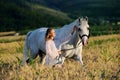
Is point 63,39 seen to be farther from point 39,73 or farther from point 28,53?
point 39,73

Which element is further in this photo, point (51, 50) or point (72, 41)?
point (72, 41)

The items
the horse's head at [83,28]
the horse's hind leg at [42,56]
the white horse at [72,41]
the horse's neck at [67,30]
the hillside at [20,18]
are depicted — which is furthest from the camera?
the hillside at [20,18]

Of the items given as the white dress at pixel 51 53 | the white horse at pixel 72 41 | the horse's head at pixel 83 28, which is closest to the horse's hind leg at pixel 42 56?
the white horse at pixel 72 41

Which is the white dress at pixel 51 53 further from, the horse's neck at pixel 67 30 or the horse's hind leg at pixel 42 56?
the horse's hind leg at pixel 42 56

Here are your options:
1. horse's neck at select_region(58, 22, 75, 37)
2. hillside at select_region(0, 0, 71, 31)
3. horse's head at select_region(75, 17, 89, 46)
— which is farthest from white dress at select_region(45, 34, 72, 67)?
hillside at select_region(0, 0, 71, 31)

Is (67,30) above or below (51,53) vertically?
above

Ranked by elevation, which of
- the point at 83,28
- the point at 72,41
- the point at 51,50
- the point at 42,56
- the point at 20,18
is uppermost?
the point at 20,18

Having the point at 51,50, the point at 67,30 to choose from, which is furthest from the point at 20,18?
the point at 51,50

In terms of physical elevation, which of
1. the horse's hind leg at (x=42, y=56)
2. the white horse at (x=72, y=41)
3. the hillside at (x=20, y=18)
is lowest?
the horse's hind leg at (x=42, y=56)

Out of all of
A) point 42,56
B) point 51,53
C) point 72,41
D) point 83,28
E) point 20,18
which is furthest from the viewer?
point 20,18

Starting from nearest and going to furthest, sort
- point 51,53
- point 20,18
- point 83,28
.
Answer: point 83,28
point 51,53
point 20,18

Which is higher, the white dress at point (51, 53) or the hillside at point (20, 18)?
the hillside at point (20, 18)

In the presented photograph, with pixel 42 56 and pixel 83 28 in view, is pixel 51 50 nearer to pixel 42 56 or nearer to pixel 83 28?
pixel 83 28

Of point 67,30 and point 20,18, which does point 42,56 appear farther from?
point 20,18
